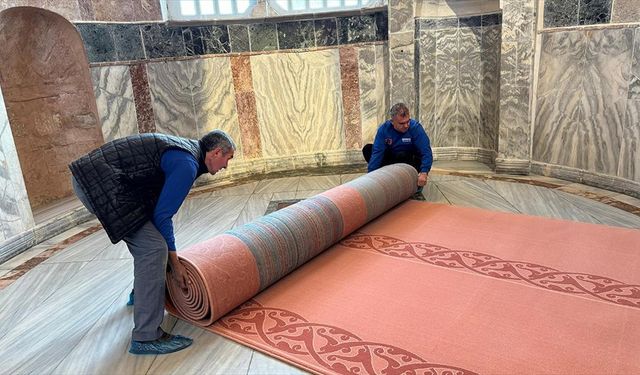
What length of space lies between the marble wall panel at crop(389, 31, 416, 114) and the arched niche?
11.1ft

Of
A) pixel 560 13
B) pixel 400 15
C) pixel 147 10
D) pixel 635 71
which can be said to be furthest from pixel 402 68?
pixel 147 10

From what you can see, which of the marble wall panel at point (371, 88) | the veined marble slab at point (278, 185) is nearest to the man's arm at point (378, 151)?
the veined marble slab at point (278, 185)

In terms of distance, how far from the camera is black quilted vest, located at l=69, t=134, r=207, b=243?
2.19 meters

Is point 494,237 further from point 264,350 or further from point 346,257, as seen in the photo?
point 264,350

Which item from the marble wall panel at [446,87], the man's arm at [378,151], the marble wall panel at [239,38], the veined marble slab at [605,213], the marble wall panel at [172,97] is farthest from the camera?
the marble wall panel at [446,87]

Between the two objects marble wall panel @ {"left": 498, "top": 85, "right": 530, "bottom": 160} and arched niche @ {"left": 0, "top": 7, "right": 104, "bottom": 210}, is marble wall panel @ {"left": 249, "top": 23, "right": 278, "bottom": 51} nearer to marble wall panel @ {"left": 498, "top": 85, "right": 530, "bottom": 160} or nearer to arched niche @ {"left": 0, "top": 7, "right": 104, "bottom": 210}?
arched niche @ {"left": 0, "top": 7, "right": 104, "bottom": 210}

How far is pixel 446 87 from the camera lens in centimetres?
581

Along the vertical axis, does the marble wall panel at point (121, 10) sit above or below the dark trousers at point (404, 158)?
above

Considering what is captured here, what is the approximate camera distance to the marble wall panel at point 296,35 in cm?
564

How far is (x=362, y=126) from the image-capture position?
593cm

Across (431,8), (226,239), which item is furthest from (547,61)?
(226,239)

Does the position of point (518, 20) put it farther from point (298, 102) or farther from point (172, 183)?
point (172, 183)

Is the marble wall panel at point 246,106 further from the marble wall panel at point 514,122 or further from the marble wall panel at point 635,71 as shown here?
the marble wall panel at point 635,71

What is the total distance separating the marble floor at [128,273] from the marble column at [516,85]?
297 mm
